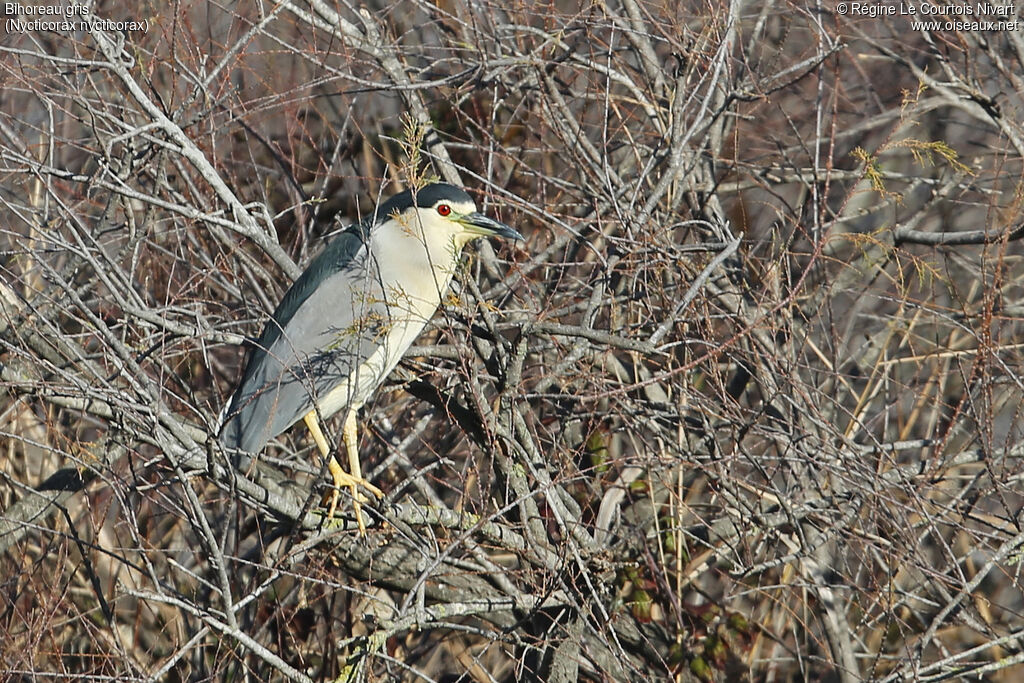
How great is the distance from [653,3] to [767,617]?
2.65 m

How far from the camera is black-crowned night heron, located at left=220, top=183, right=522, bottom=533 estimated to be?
3.65 m

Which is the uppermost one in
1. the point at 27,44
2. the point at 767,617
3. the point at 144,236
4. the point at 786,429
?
the point at 27,44

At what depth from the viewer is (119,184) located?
10.5 feet

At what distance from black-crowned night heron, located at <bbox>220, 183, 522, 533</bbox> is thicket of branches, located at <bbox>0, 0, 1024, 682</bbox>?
115mm

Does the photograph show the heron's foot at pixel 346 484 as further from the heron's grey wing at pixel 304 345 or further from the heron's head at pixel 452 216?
the heron's head at pixel 452 216

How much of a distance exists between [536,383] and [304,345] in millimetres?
979

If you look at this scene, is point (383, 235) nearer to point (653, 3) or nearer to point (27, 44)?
point (653, 3)

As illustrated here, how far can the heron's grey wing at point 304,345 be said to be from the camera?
3744 millimetres

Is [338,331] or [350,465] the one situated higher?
[338,331]

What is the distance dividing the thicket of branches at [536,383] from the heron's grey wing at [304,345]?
15 centimetres

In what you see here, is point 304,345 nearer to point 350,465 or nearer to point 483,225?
point 350,465

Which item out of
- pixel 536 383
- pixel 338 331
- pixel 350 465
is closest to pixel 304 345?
pixel 338 331

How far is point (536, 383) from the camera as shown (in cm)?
Result: 348

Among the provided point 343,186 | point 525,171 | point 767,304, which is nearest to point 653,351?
point 767,304
